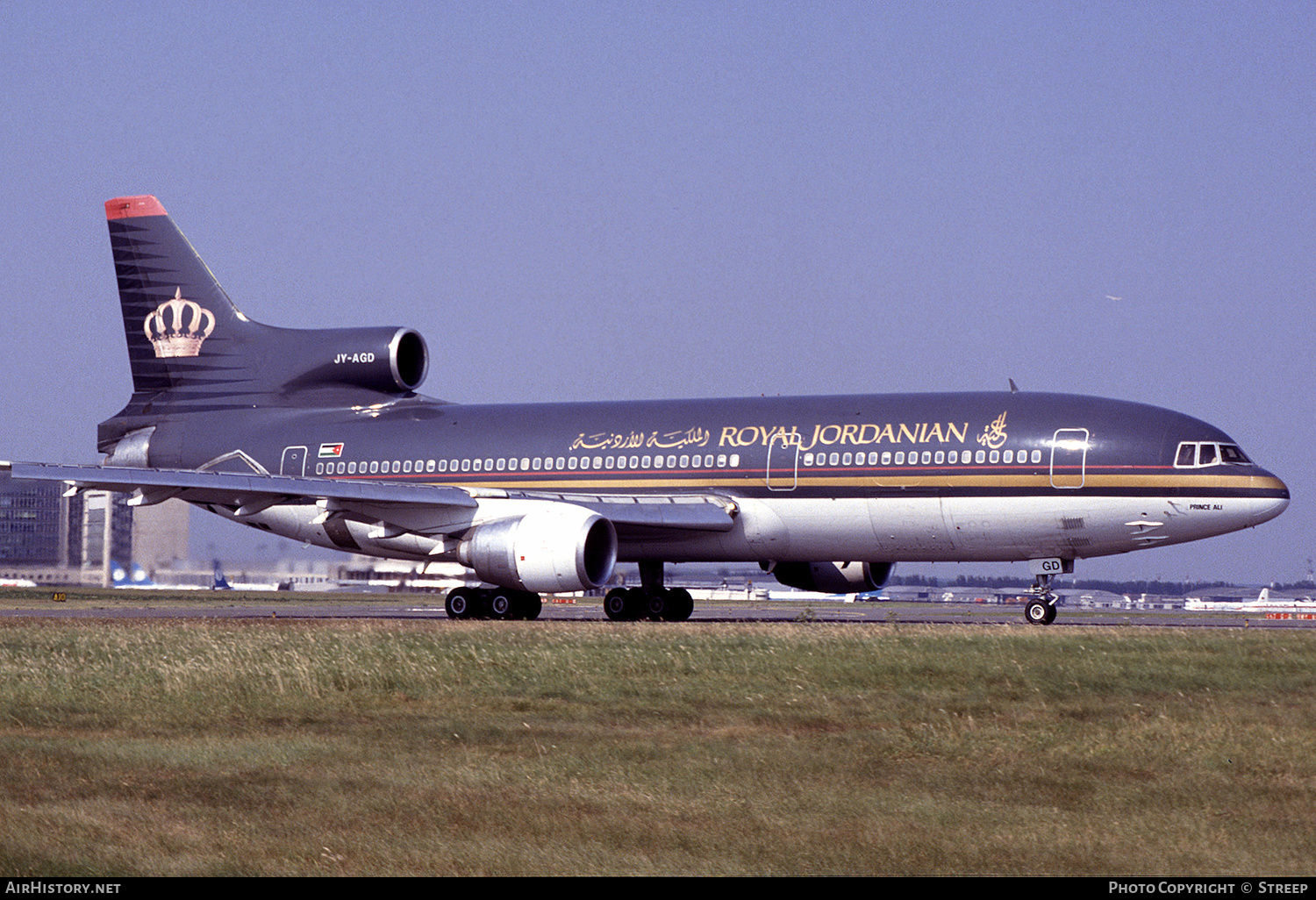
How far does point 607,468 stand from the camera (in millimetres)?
31656

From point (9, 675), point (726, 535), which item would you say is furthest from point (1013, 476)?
point (9, 675)

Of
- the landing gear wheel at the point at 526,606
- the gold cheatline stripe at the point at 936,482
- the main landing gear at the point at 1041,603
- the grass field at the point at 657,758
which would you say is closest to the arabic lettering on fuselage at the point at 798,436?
the gold cheatline stripe at the point at 936,482

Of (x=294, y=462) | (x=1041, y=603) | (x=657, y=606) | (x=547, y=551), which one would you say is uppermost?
(x=294, y=462)

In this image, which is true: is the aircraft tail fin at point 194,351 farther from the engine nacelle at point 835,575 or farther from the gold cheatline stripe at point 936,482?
the engine nacelle at point 835,575

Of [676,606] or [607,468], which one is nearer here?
[607,468]

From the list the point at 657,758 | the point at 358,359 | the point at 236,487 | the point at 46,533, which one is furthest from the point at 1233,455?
the point at 46,533

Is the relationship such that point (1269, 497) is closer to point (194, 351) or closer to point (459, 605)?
point (459, 605)

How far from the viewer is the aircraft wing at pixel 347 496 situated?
28562 millimetres

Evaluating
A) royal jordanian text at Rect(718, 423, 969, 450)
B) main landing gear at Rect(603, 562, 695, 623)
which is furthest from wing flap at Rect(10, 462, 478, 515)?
royal jordanian text at Rect(718, 423, 969, 450)

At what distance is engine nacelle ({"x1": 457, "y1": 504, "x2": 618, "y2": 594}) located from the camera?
27531mm

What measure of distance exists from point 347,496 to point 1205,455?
16.4m
